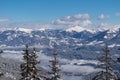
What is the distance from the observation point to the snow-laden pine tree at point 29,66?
3064 cm

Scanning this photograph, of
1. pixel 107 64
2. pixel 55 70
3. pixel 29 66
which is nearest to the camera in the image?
pixel 29 66

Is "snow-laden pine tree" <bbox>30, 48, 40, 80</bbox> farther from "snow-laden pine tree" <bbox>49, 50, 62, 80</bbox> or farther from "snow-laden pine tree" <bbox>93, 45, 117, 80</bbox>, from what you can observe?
"snow-laden pine tree" <bbox>93, 45, 117, 80</bbox>

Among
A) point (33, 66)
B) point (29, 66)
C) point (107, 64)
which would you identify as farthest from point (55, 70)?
point (107, 64)

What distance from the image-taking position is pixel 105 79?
3145 centimetres

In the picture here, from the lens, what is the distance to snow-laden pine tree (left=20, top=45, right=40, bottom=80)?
101 feet

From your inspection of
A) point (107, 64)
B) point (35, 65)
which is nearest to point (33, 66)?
point (35, 65)

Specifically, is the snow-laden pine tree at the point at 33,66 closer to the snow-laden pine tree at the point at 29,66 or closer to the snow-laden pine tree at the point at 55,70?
the snow-laden pine tree at the point at 29,66

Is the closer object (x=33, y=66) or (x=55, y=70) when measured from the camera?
(x=33, y=66)

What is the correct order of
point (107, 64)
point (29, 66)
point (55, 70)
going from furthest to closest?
point (55, 70) → point (107, 64) → point (29, 66)

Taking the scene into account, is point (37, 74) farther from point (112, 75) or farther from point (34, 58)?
point (112, 75)

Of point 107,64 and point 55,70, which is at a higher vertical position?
point 107,64

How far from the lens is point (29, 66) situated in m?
30.7

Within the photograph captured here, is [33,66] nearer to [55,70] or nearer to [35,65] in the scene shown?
[35,65]

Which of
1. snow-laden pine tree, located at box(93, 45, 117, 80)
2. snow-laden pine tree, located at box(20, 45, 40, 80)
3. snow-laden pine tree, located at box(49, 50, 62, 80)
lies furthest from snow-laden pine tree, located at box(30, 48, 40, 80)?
snow-laden pine tree, located at box(93, 45, 117, 80)
